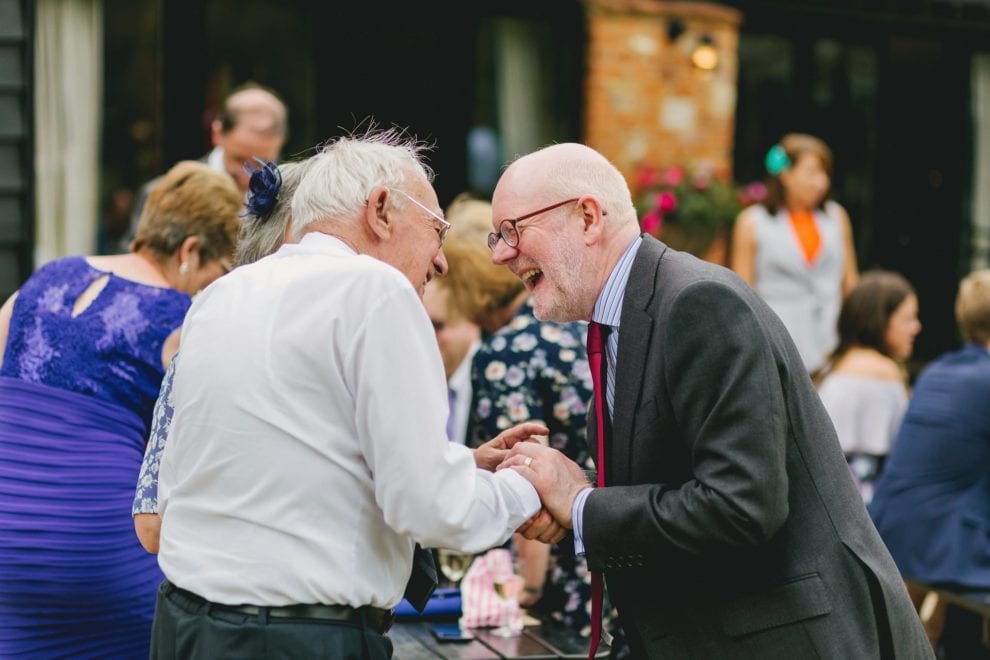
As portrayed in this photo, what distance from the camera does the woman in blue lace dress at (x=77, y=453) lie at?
11.4 feet

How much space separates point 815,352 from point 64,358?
5.76 meters

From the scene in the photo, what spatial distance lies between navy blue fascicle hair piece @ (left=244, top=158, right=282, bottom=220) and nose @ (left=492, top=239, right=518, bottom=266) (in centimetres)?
50

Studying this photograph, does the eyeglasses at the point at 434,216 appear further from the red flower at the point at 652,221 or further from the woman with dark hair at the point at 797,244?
the red flower at the point at 652,221

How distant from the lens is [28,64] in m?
5.90

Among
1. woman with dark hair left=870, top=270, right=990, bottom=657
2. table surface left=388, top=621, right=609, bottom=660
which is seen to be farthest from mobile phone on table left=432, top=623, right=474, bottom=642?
woman with dark hair left=870, top=270, right=990, bottom=657

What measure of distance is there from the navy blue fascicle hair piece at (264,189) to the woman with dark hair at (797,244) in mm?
5613

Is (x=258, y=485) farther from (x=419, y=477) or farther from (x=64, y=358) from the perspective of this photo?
(x=64, y=358)

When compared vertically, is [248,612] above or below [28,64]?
below

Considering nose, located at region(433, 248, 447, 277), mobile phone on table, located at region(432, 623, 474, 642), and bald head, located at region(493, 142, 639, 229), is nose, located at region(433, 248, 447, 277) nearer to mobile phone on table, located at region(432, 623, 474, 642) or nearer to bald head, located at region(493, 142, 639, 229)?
bald head, located at region(493, 142, 639, 229)

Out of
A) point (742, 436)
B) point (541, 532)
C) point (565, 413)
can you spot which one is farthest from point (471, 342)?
point (742, 436)

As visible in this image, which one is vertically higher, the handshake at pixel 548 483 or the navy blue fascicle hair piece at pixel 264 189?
the navy blue fascicle hair piece at pixel 264 189

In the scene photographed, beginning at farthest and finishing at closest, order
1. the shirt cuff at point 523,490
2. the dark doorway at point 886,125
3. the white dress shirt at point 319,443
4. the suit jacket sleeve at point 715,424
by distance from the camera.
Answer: the dark doorway at point 886,125 < the shirt cuff at point 523,490 < the suit jacket sleeve at point 715,424 < the white dress shirt at point 319,443

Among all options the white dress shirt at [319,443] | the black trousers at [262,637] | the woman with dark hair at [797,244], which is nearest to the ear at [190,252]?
the white dress shirt at [319,443]

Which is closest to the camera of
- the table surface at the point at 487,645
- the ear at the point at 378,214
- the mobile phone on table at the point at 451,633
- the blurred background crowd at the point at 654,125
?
the ear at the point at 378,214
